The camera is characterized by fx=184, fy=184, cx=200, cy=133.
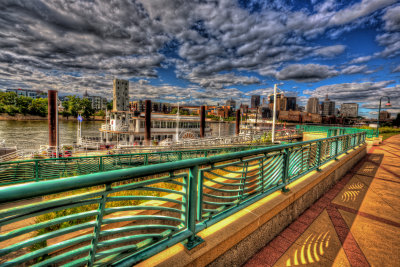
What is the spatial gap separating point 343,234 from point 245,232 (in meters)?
1.87

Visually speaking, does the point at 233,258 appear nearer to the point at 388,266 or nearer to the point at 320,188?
the point at 388,266

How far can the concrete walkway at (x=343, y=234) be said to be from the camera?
2.46 m

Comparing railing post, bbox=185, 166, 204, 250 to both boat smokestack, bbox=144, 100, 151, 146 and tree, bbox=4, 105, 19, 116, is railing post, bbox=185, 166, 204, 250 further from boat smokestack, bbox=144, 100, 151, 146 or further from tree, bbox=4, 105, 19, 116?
tree, bbox=4, 105, 19, 116

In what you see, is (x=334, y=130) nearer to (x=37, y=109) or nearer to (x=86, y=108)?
(x=86, y=108)

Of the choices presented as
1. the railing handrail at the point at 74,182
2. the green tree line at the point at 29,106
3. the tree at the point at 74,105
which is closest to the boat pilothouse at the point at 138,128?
the railing handrail at the point at 74,182

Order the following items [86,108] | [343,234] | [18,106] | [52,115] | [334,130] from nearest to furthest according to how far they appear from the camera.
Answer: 1. [343,234]
2. [52,115]
3. [334,130]
4. [18,106]
5. [86,108]

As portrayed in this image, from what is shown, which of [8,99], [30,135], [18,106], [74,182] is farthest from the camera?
[8,99]

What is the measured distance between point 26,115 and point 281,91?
339 ft

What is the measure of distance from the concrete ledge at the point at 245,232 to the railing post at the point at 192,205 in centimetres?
7

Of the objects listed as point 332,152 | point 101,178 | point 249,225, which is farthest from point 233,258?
point 332,152

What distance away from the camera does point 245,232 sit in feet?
7.81

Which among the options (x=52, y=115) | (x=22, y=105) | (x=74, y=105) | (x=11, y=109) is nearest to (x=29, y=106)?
(x=22, y=105)

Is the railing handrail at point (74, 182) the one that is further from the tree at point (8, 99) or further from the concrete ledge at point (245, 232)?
the tree at point (8, 99)

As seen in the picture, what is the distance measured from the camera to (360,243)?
109 inches
